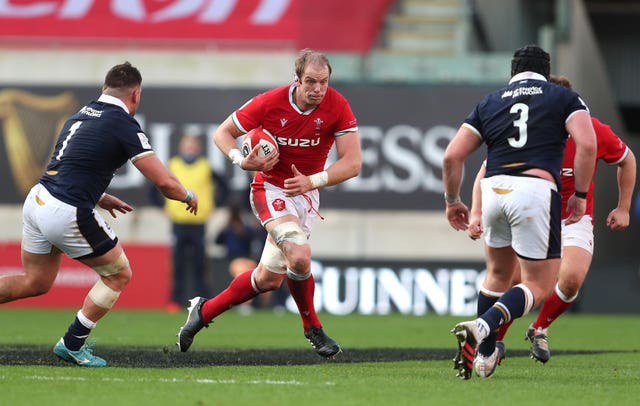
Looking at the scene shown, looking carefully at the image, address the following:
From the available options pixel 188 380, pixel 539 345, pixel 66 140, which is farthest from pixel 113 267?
pixel 539 345

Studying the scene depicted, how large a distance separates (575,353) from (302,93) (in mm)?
3586

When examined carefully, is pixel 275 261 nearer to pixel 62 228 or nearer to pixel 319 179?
pixel 319 179

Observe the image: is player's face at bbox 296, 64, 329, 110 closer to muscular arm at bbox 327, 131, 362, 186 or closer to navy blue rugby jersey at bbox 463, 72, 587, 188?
muscular arm at bbox 327, 131, 362, 186

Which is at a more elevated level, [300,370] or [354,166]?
[354,166]

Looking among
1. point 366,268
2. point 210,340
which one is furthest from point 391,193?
point 210,340

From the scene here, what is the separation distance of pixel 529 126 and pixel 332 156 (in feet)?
36.5

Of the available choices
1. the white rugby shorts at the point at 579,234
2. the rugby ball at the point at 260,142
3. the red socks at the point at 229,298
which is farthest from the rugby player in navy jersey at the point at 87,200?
the white rugby shorts at the point at 579,234

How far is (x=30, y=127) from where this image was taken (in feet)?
67.2

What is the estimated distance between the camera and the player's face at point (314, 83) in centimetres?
954

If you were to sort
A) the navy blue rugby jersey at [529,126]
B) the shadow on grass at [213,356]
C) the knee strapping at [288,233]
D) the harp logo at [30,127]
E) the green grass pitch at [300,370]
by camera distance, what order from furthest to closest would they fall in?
the harp logo at [30,127] → the knee strapping at [288,233] → the shadow on grass at [213,356] → the navy blue rugby jersey at [529,126] → the green grass pitch at [300,370]

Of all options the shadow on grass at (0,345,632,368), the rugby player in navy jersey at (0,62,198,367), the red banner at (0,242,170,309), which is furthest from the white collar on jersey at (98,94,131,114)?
the red banner at (0,242,170,309)

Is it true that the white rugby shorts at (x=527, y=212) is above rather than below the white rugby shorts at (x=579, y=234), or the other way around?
above

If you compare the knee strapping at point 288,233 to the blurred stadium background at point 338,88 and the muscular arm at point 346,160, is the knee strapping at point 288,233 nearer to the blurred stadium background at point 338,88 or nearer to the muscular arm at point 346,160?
the muscular arm at point 346,160

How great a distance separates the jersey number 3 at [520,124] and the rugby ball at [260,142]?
1.95 m
